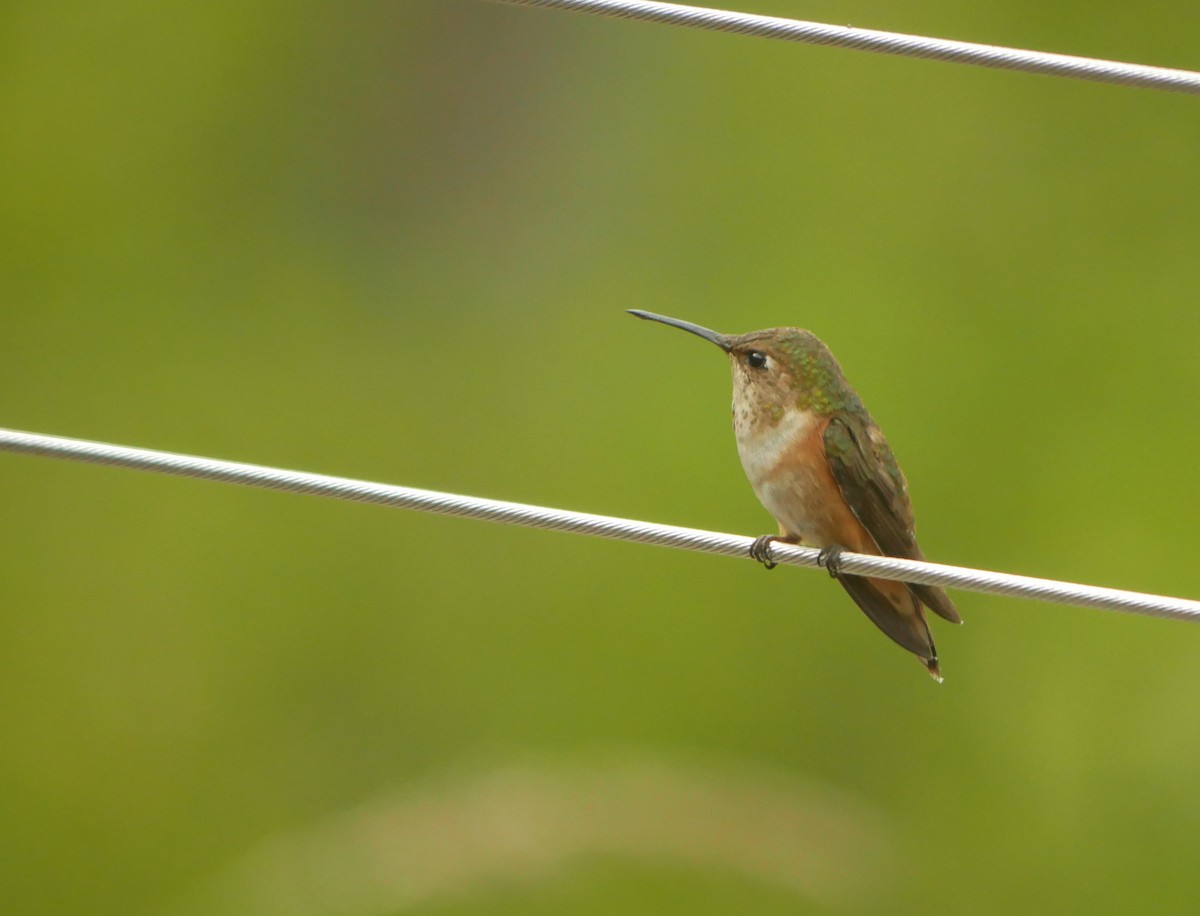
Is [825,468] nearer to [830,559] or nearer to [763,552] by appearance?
[830,559]

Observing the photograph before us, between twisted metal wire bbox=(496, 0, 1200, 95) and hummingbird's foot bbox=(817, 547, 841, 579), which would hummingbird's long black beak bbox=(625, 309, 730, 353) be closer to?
hummingbird's foot bbox=(817, 547, 841, 579)

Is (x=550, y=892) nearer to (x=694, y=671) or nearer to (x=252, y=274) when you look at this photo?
(x=694, y=671)

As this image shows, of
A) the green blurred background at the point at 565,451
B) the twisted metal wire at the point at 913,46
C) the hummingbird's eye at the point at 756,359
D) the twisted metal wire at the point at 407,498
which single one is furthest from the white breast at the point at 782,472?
the green blurred background at the point at 565,451

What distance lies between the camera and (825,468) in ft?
11.6

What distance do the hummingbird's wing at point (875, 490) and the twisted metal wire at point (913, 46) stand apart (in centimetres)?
125

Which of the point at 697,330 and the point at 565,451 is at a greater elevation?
the point at 697,330

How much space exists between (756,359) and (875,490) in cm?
49

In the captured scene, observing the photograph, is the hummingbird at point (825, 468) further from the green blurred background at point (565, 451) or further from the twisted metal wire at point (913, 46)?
the green blurred background at point (565, 451)

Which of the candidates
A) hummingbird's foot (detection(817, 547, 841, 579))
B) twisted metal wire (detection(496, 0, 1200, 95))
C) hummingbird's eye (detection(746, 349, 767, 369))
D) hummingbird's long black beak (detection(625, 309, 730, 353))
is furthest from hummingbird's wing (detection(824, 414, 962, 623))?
twisted metal wire (detection(496, 0, 1200, 95))

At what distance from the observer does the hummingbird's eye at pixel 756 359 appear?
373 centimetres

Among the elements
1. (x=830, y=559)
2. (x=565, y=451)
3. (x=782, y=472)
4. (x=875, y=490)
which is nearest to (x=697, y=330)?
(x=782, y=472)

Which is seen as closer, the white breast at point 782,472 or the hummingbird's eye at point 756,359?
the white breast at point 782,472

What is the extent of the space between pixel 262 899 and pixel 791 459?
5309mm

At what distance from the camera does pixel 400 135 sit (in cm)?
914
